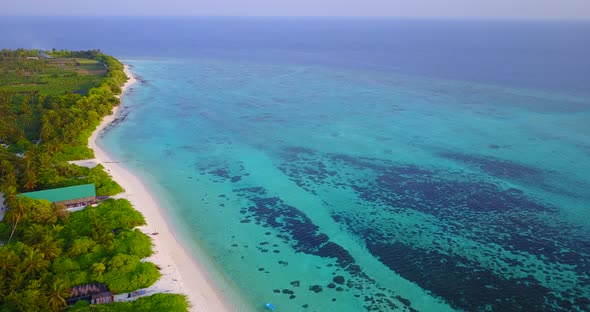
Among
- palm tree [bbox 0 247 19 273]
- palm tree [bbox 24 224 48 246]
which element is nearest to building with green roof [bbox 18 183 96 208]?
palm tree [bbox 24 224 48 246]

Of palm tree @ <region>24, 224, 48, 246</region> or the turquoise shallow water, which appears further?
the turquoise shallow water

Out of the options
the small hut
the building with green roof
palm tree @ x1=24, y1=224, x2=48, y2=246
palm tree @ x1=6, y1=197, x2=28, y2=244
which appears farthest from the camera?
the building with green roof

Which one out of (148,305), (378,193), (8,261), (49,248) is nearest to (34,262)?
(8,261)

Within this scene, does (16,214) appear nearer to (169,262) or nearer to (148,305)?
(169,262)

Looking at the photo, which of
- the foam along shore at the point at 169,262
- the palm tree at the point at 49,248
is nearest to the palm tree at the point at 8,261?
the palm tree at the point at 49,248

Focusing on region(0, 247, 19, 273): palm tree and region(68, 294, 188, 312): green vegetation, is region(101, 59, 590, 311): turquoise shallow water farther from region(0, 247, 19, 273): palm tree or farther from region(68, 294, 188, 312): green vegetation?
region(0, 247, 19, 273): palm tree

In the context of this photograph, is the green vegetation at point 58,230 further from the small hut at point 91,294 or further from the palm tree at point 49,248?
the small hut at point 91,294

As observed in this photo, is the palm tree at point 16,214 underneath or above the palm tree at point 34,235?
above
